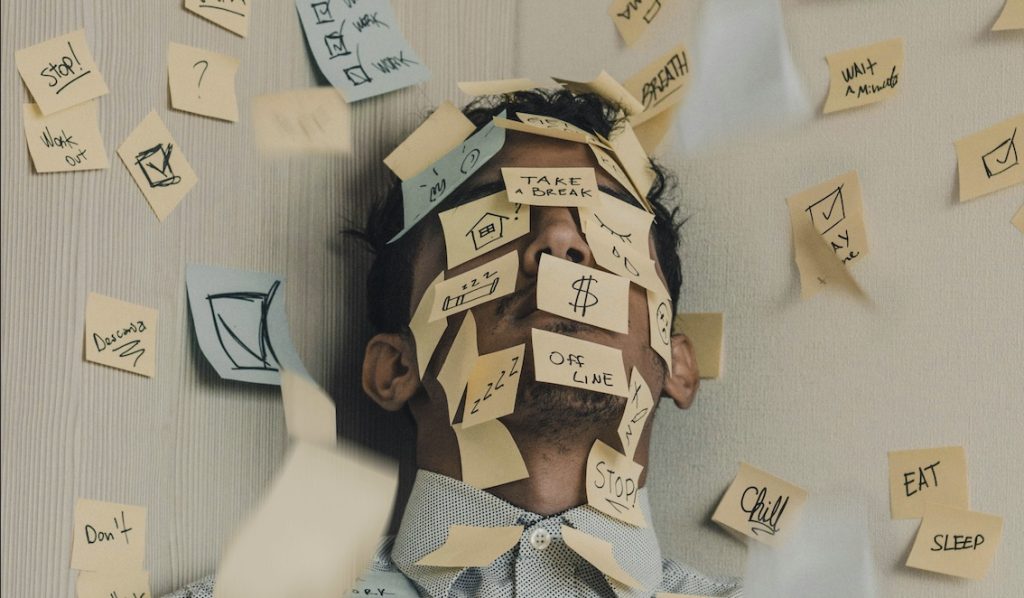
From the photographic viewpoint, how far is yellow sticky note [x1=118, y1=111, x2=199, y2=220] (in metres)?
1.30

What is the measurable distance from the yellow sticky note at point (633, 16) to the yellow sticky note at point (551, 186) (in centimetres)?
34

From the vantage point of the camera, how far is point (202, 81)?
4.54ft

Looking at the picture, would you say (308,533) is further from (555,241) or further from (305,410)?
(555,241)

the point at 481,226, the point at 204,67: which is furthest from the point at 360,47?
the point at 481,226

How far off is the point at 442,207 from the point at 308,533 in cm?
41

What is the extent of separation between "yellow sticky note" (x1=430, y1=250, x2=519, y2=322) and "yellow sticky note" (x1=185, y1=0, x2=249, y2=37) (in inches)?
15.6

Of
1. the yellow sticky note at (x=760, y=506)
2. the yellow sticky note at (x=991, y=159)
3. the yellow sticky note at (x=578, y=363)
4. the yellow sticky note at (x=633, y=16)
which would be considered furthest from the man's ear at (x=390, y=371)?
the yellow sticky note at (x=991, y=159)

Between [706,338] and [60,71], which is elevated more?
[60,71]

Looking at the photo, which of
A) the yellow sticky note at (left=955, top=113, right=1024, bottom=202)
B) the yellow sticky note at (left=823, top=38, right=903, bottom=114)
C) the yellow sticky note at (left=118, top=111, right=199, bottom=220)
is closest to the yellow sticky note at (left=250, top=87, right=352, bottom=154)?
the yellow sticky note at (left=118, top=111, right=199, bottom=220)

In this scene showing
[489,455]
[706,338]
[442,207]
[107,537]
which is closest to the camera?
[107,537]

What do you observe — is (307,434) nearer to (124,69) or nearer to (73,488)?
→ (73,488)

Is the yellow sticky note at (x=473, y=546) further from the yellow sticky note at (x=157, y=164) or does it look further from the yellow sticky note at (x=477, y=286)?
the yellow sticky note at (x=157, y=164)

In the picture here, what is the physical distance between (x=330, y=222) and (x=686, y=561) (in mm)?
616

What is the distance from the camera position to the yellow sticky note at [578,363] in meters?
1.28
